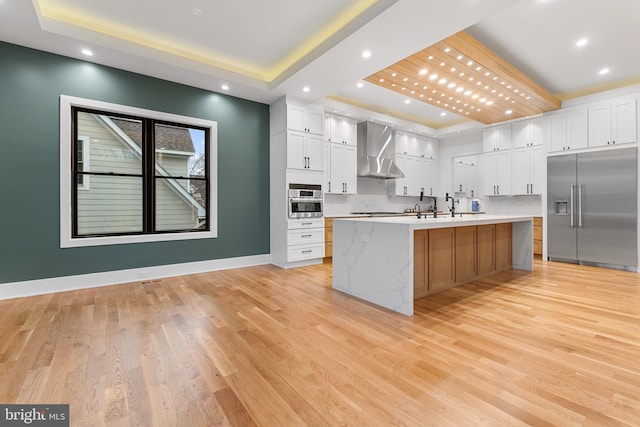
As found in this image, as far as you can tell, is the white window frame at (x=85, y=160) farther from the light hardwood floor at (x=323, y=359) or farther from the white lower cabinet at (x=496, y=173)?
the white lower cabinet at (x=496, y=173)

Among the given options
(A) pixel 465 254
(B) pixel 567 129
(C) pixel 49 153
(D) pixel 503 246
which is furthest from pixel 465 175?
(C) pixel 49 153

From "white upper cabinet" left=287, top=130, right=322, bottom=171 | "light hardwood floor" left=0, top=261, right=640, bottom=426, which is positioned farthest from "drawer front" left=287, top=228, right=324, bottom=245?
"light hardwood floor" left=0, top=261, right=640, bottom=426

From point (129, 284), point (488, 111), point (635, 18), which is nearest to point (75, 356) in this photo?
point (129, 284)

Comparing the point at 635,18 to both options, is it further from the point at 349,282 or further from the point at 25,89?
the point at 25,89

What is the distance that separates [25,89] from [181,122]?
5.60 ft

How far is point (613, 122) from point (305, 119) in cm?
529

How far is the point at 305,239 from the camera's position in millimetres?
5133

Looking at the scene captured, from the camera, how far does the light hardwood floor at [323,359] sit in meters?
1.47

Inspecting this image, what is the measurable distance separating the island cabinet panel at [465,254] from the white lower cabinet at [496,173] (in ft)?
10.5

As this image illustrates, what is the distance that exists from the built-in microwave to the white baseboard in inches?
45.1

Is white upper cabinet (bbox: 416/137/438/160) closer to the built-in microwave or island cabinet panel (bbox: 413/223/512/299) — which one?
island cabinet panel (bbox: 413/223/512/299)

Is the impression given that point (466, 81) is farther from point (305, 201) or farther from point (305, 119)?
point (305, 201)

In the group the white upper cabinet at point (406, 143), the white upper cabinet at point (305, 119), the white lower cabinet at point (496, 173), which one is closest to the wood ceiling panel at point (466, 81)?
the white lower cabinet at point (496, 173)

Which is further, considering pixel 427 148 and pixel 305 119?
pixel 427 148
